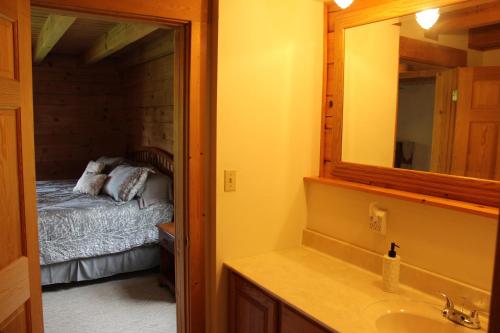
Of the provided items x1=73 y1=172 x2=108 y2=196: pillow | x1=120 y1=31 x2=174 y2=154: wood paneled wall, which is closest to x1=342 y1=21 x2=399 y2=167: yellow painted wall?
x1=120 y1=31 x2=174 y2=154: wood paneled wall

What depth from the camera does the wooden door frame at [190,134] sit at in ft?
5.79

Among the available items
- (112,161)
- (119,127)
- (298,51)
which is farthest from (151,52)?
(298,51)

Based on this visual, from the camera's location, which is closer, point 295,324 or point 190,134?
point 295,324

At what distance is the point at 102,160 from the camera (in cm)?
502

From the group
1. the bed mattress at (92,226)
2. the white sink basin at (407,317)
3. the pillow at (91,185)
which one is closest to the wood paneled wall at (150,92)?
the pillow at (91,185)

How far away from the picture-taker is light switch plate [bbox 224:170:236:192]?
1.93m

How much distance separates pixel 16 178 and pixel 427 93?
1.56 m

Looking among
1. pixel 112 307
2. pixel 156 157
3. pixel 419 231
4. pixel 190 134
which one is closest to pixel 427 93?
pixel 419 231

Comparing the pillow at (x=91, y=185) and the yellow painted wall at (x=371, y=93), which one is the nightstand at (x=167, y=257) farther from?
the yellow painted wall at (x=371, y=93)

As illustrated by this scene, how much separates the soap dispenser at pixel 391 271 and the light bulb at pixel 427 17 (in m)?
0.90

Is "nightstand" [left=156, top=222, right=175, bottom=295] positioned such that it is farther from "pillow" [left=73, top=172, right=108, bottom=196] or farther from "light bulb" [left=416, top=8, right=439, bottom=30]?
"light bulb" [left=416, top=8, right=439, bottom=30]

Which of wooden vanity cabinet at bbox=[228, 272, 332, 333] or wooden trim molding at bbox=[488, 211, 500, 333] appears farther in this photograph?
wooden vanity cabinet at bbox=[228, 272, 332, 333]

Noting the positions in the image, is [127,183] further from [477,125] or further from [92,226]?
[477,125]

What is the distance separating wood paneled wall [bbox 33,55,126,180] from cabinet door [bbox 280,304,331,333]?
195 inches
